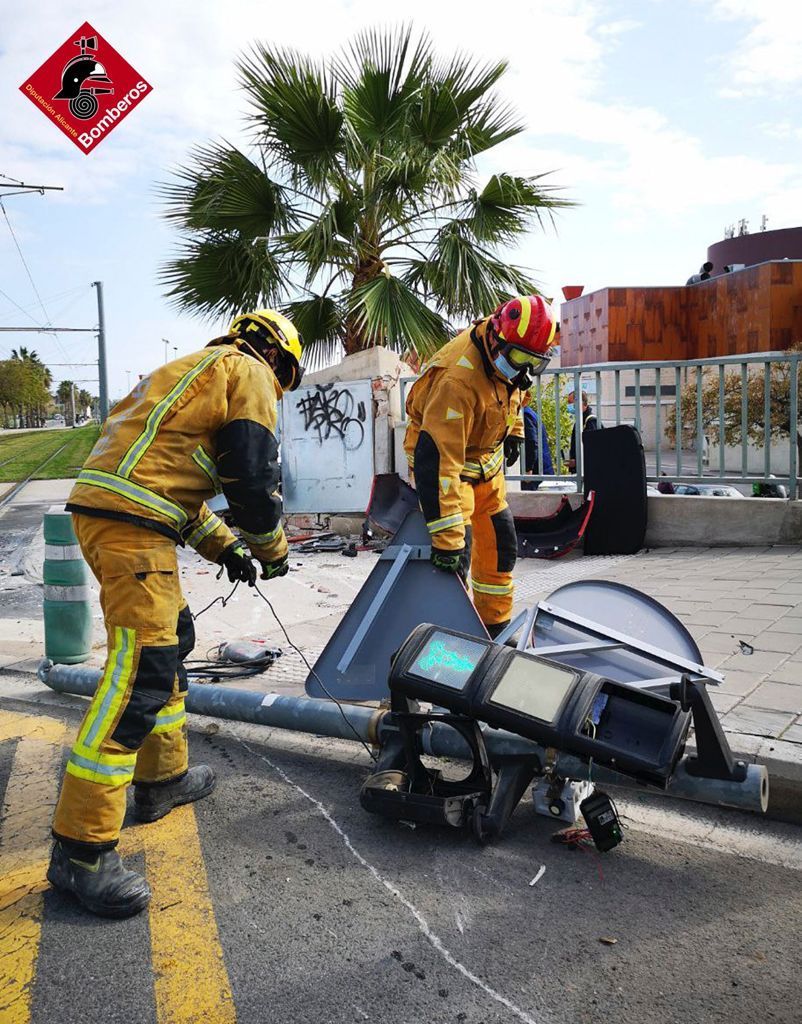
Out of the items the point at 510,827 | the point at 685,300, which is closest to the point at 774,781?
the point at 510,827

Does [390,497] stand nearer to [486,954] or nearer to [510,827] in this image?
[510,827]

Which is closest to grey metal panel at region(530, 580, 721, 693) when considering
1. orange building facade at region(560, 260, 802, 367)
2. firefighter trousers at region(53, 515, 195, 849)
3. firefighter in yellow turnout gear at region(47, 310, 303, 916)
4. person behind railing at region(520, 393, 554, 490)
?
firefighter in yellow turnout gear at region(47, 310, 303, 916)

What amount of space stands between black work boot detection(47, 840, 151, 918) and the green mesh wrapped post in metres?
Result: 2.23

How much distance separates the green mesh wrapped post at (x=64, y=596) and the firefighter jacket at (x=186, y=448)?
6.64ft

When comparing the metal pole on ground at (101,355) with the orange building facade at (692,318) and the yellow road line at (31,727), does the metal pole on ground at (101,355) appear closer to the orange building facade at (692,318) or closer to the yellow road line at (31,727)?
the orange building facade at (692,318)

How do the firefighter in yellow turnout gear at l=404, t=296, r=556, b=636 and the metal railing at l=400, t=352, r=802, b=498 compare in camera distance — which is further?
the metal railing at l=400, t=352, r=802, b=498

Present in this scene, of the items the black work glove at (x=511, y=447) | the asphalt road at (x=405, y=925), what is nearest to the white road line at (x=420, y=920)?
the asphalt road at (x=405, y=925)

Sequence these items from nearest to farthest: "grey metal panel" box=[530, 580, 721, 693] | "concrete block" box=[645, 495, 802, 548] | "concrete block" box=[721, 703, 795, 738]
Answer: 1. "grey metal panel" box=[530, 580, 721, 693]
2. "concrete block" box=[721, 703, 795, 738]
3. "concrete block" box=[645, 495, 802, 548]

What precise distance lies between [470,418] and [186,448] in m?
1.71

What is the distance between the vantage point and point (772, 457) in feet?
22.9

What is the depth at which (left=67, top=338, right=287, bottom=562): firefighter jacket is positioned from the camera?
252cm

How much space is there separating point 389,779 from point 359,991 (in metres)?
0.80

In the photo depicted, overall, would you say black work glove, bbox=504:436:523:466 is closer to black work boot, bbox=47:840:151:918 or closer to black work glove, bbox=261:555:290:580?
black work glove, bbox=261:555:290:580

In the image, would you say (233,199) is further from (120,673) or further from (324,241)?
(120,673)
